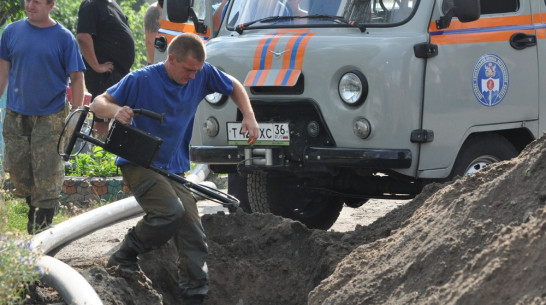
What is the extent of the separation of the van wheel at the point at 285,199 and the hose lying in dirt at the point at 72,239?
1023mm

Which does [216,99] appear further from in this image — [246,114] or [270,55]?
[246,114]

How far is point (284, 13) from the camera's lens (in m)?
8.89

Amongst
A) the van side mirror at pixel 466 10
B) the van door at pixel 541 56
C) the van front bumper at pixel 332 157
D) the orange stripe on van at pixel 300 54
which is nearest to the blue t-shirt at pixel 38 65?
the van front bumper at pixel 332 157

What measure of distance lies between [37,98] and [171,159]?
2.08 meters

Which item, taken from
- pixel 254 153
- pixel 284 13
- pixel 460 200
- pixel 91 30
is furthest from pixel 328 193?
pixel 91 30

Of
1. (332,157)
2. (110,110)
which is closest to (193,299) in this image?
(110,110)

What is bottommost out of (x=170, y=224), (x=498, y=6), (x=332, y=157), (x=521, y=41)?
(x=170, y=224)

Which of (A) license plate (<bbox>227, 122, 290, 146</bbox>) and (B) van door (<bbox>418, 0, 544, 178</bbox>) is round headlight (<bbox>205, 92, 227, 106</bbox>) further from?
(B) van door (<bbox>418, 0, 544, 178</bbox>)

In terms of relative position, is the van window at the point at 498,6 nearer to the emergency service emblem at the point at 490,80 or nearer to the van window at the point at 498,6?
the van window at the point at 498,6

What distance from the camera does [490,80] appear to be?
8.34 metres

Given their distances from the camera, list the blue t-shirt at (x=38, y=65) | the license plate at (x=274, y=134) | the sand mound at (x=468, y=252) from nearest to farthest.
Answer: the sand mound at (x=468, y=252) < the license plate at (x=274, y=134) < the blue t-shirt at (x=38, y=65)

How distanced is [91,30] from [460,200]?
661cm

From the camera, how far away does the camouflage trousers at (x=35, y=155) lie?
8195 mm

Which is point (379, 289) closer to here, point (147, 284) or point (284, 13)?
point (147, 284)
